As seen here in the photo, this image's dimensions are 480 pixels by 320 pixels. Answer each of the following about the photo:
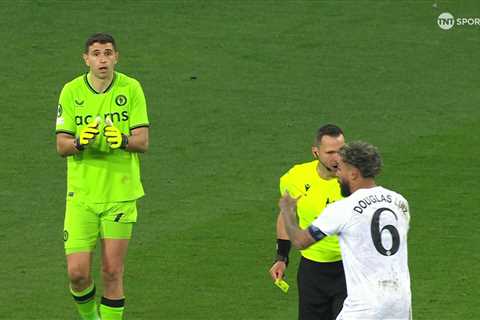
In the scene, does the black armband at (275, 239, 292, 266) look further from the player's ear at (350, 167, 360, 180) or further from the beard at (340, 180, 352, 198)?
the player's ear at (350, 167, 360, 180)

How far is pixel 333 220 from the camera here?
864 cm

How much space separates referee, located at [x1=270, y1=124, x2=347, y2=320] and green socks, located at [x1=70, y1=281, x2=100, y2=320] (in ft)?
5.91

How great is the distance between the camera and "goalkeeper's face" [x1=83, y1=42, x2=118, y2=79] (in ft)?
36.2

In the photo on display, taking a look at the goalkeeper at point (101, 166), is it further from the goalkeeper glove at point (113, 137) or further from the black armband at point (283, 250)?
the black armband at point (283, 250)

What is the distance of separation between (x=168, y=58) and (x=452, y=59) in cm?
455

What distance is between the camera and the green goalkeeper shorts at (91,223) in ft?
36.4

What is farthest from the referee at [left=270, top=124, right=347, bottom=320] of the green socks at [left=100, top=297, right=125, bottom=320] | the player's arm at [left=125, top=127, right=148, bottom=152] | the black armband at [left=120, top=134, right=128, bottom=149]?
the green socks at [left=100, top=297, right=125, bottom=320]

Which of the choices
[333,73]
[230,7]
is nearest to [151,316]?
[333,73]

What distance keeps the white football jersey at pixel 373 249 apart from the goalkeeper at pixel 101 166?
112 inches

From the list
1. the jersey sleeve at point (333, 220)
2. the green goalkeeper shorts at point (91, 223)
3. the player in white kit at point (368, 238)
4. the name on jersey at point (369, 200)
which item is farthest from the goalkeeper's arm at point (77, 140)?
the name on jersey at point (369, 200)

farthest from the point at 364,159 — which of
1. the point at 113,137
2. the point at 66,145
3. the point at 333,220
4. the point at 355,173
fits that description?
the point at 66,145

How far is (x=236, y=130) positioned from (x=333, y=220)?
9.65 metres

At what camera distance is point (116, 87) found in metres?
11.2

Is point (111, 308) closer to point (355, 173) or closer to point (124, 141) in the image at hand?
point (124, 141)
